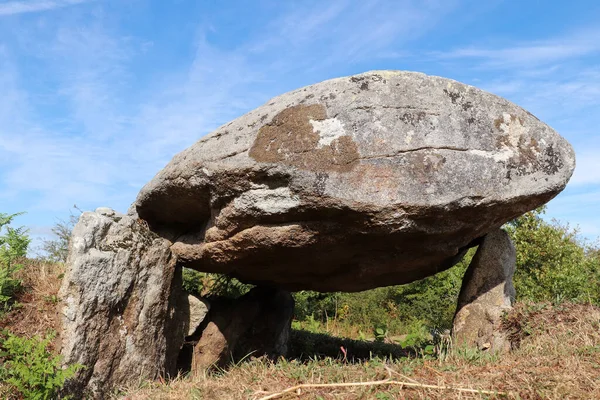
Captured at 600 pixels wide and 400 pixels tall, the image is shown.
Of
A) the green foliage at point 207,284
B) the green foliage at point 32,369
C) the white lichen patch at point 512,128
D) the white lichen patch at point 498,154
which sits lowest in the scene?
the green foliage at point 32,369

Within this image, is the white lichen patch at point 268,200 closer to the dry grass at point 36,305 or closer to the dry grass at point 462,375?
the dry grass at point 462,375

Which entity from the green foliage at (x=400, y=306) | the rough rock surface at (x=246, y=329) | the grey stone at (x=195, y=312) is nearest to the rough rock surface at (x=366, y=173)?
the grey stone at (x=195, y=312)

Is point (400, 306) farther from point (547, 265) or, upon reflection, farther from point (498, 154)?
point (498, 154)

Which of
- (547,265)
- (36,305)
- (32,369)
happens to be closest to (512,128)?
(32,369)

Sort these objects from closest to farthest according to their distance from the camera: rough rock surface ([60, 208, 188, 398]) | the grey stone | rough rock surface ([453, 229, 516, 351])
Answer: rough rock surface ([60, 208, 188, 398])
rough rock surface ([453, 229, 516, 351])
the grey stone

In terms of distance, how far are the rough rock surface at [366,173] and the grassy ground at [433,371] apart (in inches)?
53.7

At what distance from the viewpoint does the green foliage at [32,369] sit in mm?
5832

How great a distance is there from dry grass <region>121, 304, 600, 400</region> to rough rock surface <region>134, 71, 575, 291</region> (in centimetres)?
139

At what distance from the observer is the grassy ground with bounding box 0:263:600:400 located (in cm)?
479

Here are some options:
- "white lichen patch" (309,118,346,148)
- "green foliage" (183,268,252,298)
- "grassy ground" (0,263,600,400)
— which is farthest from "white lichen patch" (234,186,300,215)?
"green foliage" (183,268,252,298)

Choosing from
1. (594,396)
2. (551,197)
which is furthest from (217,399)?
(551,197)

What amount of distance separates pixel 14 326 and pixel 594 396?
20.0 feet

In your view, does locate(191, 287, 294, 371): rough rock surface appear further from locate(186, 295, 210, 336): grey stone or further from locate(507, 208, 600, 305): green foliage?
locate(507, 208, 600, 305): green foliage

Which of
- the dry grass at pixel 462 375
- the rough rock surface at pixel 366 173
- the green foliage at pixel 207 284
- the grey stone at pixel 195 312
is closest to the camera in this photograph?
the dry grass at pixel 462 375
